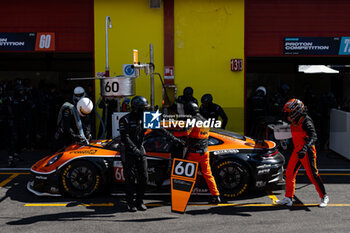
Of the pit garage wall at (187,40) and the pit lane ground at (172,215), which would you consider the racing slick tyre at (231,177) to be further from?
the pit garage wall at (187,40)

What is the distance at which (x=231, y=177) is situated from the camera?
7.85 meters

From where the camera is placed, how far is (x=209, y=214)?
7094 mm

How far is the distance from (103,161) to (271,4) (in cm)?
795

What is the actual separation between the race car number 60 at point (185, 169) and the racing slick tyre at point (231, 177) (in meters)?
0.72

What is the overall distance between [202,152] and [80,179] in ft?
7.00

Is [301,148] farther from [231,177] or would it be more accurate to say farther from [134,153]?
[134,153]

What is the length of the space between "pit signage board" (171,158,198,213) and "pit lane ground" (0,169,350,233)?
6.7 inches

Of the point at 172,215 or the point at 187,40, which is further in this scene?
the point at 187,40

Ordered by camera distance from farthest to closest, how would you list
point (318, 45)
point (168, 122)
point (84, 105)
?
point (318, 45) < point (84, 105) < point (168, 122)

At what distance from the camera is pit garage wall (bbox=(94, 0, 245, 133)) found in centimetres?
1341

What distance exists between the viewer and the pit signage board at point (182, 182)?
709 centimetres

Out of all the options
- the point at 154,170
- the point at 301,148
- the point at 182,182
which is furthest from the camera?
the point at 154,170

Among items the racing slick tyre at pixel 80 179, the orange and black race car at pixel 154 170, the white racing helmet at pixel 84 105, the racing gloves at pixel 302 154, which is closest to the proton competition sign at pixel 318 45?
the orange and black race car at pixel 154 170

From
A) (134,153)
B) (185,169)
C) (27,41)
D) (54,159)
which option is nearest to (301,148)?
(185,169)
